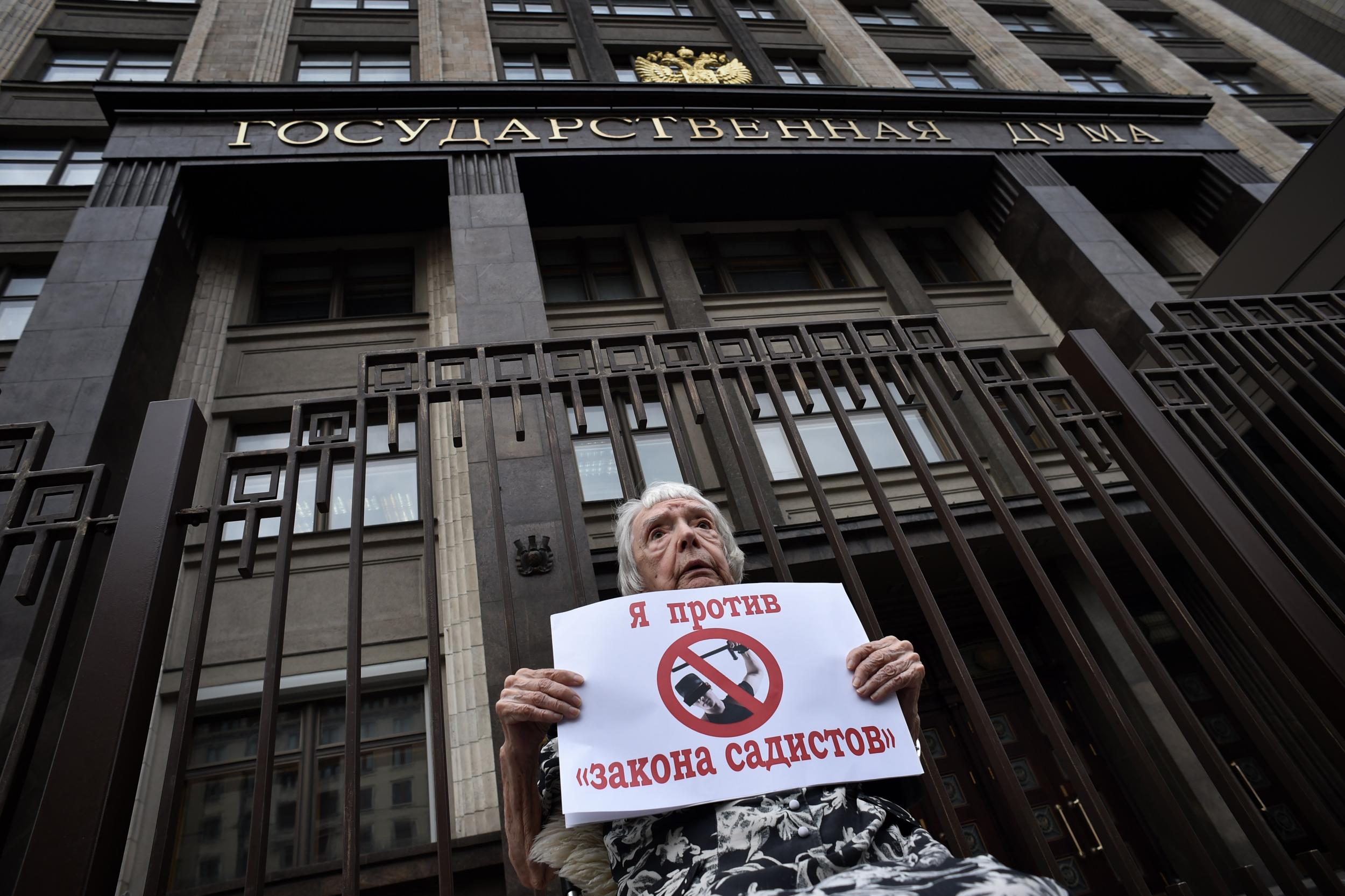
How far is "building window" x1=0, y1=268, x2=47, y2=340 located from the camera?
9.29 metres

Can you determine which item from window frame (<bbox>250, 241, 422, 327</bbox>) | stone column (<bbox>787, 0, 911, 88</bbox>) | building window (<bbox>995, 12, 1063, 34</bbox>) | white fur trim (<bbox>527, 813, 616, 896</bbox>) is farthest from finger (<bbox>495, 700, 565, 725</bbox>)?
building window (<bbox>995, 12, 1063, 34</bbox>)

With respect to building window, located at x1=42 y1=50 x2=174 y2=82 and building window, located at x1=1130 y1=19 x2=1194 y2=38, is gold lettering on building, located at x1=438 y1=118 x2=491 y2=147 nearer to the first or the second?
building window, located at x1=42 y1=50 x2=174 y2=82

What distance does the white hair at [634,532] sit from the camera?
3088mm

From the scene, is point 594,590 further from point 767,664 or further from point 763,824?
point 763,824

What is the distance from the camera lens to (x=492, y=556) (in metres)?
5.82

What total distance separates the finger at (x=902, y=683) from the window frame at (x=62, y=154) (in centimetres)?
1382

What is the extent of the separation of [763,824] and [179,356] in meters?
10.00

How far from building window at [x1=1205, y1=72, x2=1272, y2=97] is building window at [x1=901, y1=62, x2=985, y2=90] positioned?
22.7 ft

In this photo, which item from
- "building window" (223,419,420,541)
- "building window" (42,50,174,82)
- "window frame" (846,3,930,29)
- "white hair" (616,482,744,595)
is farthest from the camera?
"window frame" (846,3,930,29)

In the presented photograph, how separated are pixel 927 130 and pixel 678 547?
40.4 feet

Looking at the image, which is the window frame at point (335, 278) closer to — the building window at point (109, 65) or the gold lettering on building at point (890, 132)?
the building window at point (109, 65)

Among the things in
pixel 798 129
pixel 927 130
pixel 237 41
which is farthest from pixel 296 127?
pixel 927 130

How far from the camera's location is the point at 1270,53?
60.0 ft

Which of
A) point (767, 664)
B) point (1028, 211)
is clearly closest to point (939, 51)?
point (1028, 211)
